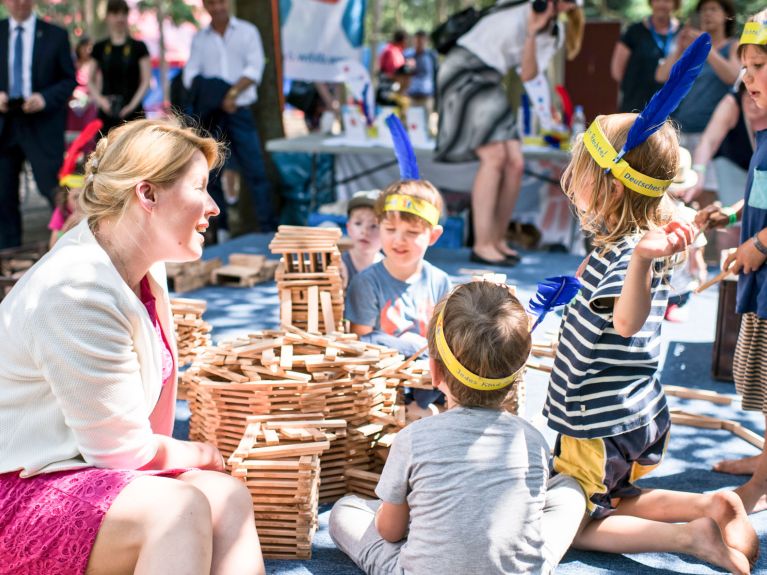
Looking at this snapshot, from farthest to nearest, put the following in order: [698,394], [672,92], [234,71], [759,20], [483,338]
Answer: [234,71]
[698,394]
[759,20]
[672,92]
[483,338]

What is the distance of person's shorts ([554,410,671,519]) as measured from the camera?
2865 millimetres

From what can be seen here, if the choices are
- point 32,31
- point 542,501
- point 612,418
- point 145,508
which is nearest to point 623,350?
point 612,418

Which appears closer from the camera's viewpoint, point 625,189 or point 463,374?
point 463,374

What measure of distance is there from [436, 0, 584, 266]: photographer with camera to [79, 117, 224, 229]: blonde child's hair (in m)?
4.86

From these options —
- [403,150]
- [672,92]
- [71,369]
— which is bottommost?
[71,369]

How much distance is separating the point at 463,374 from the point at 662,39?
251 inches

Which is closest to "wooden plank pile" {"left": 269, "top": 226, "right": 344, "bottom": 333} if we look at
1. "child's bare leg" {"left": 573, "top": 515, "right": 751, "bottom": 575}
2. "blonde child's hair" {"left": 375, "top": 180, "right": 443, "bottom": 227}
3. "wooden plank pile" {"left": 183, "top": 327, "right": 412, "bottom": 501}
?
"blonde child's hair" {"left": 375, "top": 180, "right": 443, "bottom": 227}

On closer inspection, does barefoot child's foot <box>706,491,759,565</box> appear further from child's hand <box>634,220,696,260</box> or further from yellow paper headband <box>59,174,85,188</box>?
yellow paper headband <box>59,174,85,188</box>

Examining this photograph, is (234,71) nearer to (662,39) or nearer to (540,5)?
(540,5)

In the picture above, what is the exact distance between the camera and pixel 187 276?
A: 662 cm

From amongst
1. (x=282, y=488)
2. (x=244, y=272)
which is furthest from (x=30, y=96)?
(x=282, y=488)

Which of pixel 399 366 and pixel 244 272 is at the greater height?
pixel 399 366

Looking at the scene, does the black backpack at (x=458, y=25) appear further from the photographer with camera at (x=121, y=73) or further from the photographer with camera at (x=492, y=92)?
the photographer with camera at (x=121, y=73)

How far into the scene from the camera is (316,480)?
9.65 ft
